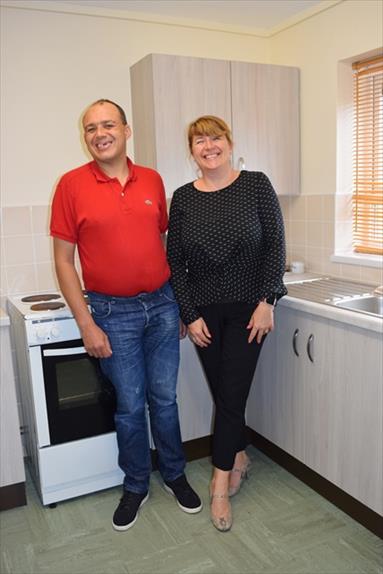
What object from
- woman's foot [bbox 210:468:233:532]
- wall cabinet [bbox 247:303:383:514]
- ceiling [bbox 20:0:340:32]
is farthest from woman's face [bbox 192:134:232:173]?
woman's foot [bbox 210:468:233:532]

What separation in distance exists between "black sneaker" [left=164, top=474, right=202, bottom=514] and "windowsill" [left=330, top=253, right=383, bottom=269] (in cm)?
133

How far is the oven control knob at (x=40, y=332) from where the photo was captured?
2207 millimetres

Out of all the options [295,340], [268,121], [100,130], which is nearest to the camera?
[100,130]

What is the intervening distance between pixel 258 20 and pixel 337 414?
2.15 m

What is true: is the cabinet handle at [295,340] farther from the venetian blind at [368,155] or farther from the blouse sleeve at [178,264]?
the venetian blind at [368,155]

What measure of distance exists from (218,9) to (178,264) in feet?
4.92

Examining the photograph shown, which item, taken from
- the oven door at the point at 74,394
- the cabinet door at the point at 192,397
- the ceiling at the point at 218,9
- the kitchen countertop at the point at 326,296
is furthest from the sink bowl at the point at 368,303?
the ceiling at the point at 218,9

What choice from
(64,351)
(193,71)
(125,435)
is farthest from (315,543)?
(193,71)

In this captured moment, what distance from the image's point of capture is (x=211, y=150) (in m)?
2.02

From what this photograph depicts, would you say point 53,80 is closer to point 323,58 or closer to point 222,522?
point 323,58

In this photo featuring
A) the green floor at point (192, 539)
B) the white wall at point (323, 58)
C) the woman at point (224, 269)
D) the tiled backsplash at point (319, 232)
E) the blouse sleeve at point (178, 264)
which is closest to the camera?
the green floor at point (192, 539)

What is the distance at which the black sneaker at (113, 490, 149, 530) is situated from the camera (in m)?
2.15

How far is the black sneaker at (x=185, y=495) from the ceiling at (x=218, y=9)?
227cm

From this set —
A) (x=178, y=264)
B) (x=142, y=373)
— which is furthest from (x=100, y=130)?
(x=142, y=373)
